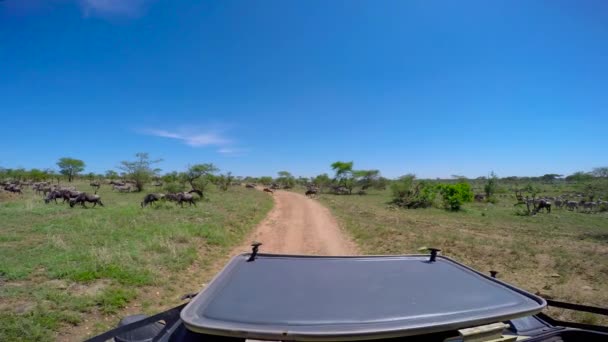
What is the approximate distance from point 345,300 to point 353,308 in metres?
0.11

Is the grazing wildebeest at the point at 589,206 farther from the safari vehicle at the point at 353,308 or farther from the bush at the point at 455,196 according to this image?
the safari vehicle at the point at 353,308

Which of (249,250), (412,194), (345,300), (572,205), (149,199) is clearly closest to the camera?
(345,300)

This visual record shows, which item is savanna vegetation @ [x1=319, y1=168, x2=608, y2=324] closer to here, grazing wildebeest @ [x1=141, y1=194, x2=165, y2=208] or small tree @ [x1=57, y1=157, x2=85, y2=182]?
grazing wildebeest @ [x1=141, y1=194, x2=165, y2=208]

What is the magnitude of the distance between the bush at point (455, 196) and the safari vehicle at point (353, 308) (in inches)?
984

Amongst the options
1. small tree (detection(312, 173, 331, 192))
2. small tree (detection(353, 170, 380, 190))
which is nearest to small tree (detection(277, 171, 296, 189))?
small tree (detection(312, 173, 331, 192))

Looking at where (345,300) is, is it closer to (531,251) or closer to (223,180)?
(531,251)

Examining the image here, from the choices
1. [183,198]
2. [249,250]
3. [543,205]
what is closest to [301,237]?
[249,250]

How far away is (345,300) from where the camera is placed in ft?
5.66

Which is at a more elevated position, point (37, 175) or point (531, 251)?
point (37, 175)

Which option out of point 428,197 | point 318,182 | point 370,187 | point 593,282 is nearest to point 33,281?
point 593,282

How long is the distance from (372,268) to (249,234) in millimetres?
10939

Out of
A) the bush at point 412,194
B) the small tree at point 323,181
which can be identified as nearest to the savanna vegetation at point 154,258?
the bush at point 412,194

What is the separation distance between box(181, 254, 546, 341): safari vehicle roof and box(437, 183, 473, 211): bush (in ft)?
82.9

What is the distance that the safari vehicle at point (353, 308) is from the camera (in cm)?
139
